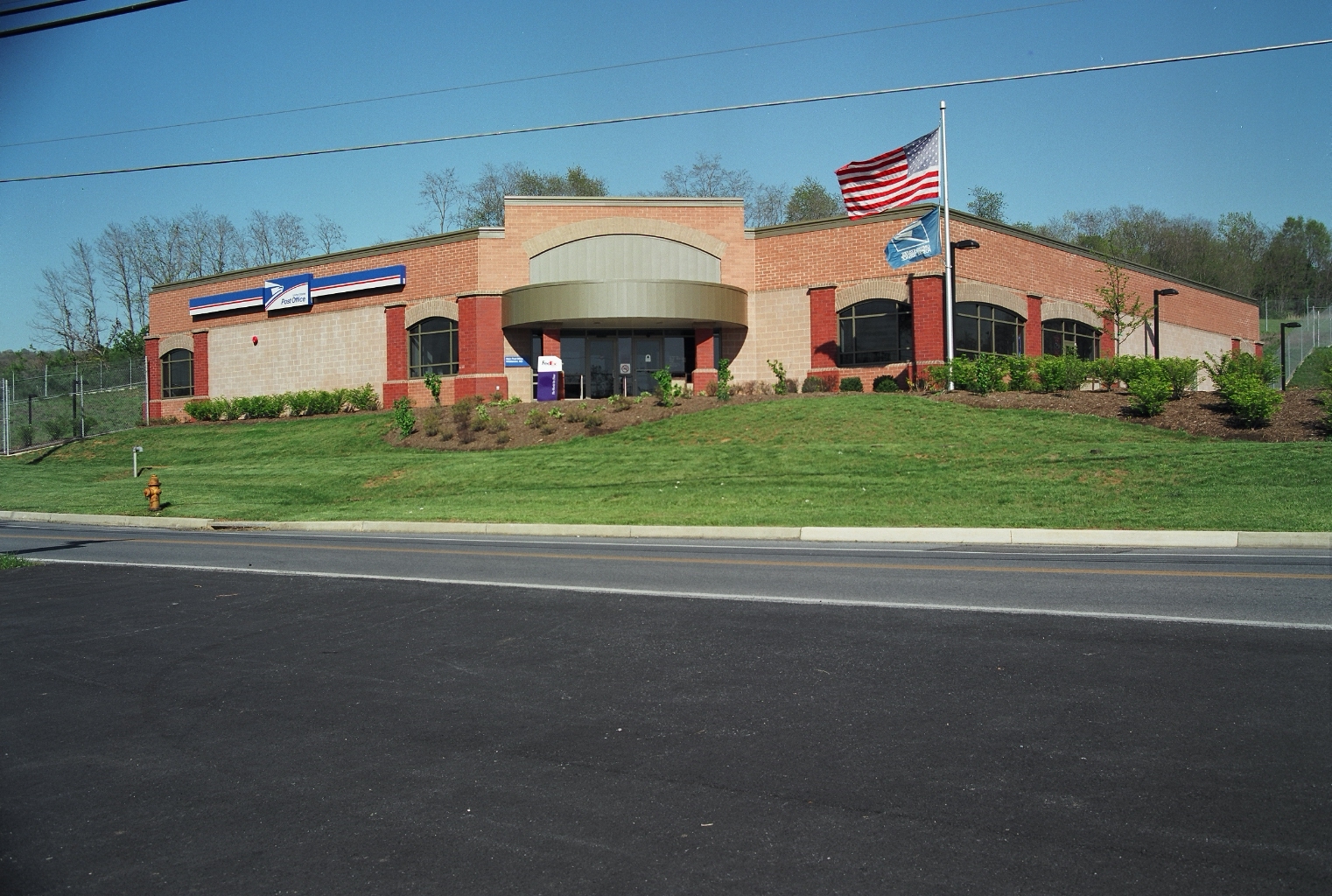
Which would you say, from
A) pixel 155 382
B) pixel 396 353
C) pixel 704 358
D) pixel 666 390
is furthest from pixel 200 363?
pixel 666 390

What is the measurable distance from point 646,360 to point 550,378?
3.81m

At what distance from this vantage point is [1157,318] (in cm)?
4112

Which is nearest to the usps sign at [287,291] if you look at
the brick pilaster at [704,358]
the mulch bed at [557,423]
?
the mulch bed at [557,423]

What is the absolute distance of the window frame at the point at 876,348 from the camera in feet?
111

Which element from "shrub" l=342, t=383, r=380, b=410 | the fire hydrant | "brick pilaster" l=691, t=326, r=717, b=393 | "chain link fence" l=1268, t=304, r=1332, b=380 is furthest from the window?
"chain link fence" l=1268, t=304, r=1332, b=380

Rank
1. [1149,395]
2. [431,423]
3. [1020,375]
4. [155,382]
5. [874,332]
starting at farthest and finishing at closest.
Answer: [155,382] → [874,332] → [431,423] → [1020,375] → [1149,395]

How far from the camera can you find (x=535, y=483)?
23516mm

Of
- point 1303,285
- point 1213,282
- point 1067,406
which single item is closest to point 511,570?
point 1067,406

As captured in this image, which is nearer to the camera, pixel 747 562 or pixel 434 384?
pixel 747 562

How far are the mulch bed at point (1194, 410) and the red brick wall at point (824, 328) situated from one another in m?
6.74

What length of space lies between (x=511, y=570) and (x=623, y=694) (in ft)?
19.3

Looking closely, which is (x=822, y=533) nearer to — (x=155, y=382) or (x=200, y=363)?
(x=200, y=363)

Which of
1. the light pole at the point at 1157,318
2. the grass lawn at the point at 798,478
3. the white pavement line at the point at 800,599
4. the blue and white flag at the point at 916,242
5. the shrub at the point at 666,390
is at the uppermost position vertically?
the blue and white flag at the point at 916,242

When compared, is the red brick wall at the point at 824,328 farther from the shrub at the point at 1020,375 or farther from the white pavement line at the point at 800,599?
the white pavement line at the point at 800,599
